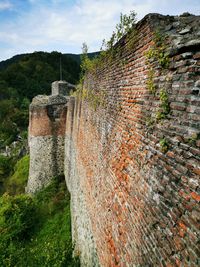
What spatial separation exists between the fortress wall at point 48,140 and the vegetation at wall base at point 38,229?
2.57 feet

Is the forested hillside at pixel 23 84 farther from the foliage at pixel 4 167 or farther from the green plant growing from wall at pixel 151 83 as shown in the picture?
the green plant growing from wall at pixel 151 83

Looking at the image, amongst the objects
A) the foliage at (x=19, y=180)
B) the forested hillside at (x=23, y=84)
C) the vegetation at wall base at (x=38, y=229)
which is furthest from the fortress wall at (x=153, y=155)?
the forested hillside at (x=23, y=84)

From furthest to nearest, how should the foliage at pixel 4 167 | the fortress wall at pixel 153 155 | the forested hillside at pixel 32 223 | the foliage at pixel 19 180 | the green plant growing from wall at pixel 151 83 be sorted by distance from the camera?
1. the foliage at pixel 4 167
2. the foliage at pixel 19 180
3. the forested hillside at pixel 32 223
4. the green plant growing from wall at pixel 151 83
5. the fortress wall at pixel 153 155

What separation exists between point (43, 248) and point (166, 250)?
8.73 metres

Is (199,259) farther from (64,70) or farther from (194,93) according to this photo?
(64,70)

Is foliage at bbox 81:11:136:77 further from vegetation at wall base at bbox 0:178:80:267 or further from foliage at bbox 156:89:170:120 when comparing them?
vegetation at wall base at bbox 0:178:80:267

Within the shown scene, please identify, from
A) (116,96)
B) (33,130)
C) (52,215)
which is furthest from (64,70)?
(116,96)

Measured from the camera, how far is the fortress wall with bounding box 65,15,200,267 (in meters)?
2.07

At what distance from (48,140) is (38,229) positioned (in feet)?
17.3

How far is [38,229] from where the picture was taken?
11.8m

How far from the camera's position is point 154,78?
283 cm

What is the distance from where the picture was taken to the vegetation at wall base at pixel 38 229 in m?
8.94

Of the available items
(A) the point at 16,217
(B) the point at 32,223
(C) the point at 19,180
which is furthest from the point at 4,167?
(B) the point at 32,223

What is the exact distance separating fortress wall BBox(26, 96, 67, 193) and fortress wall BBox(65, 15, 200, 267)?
1036cm
